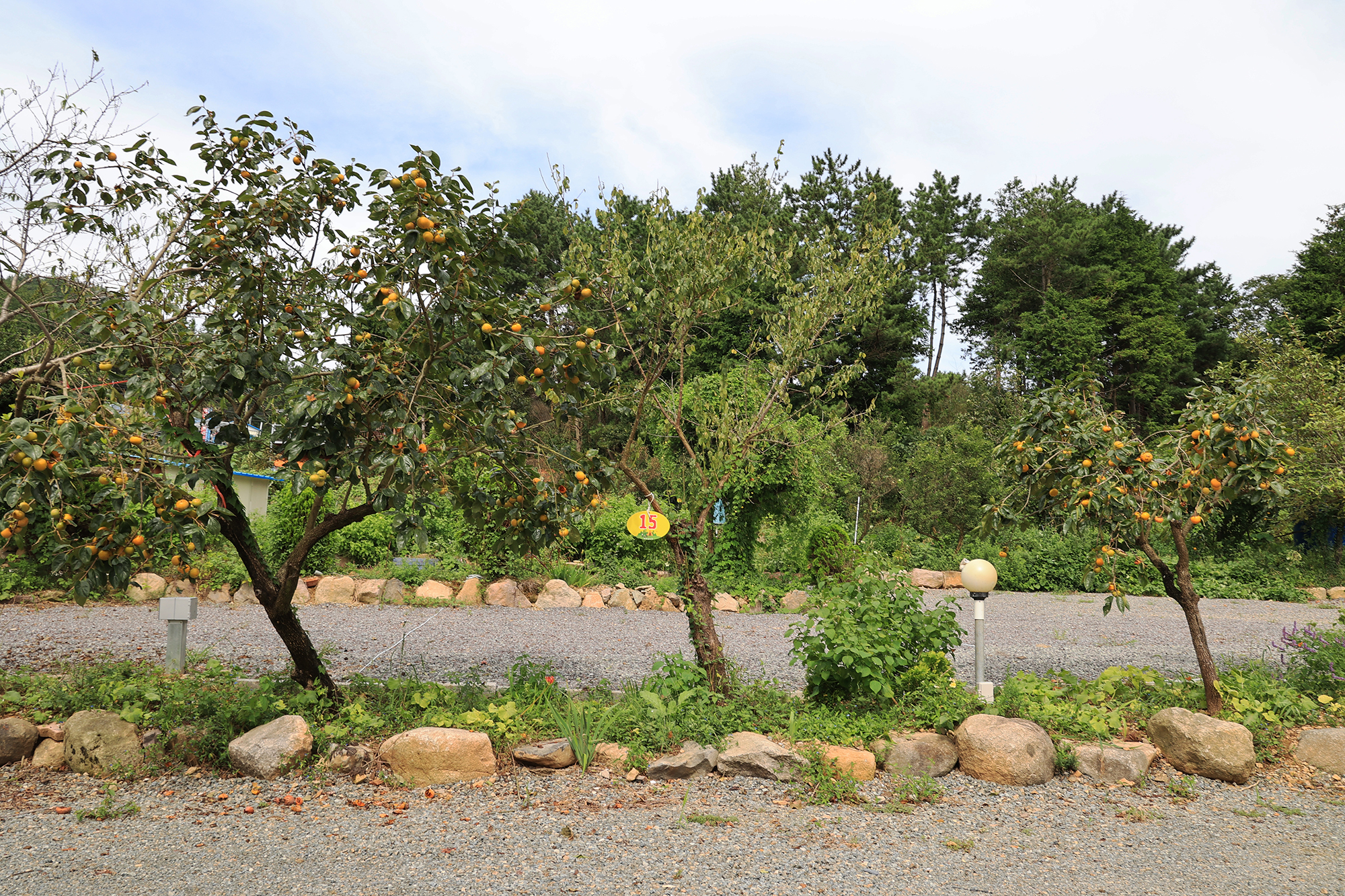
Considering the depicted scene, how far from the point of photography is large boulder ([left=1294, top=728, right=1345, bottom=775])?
3.83 metres

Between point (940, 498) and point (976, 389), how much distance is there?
11.6 metres

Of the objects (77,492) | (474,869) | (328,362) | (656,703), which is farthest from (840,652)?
(77,492)

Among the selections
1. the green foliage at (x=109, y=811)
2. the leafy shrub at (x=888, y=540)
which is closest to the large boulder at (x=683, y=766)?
the green foliage at (x=109, y=811)

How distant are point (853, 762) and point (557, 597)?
573 centimetres

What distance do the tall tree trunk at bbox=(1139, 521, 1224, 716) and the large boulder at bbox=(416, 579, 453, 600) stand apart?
716 centimetres

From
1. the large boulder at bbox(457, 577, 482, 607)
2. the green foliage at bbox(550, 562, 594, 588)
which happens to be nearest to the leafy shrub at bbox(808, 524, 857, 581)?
the green foliage at bbox(550, 562, 594, 588)

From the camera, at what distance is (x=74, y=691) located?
14.4 feet

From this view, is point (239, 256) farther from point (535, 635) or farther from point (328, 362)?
point (535, 635)

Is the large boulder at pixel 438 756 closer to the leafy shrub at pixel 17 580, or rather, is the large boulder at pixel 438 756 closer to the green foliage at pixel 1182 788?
the green foliage at pixel 1182 788

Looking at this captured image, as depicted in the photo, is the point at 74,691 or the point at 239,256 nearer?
the point at 239,256

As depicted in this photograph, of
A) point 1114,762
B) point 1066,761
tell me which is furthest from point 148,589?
point 1114,762

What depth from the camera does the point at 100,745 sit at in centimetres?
367

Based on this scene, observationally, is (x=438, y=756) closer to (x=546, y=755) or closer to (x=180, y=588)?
(x=546, y=755)

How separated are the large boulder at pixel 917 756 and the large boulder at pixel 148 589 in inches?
337
